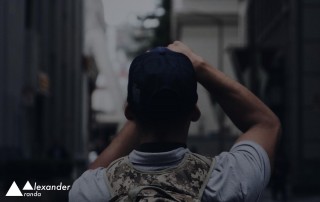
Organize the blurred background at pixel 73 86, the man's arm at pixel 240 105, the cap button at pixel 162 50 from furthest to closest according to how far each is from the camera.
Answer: the blurred background at pixel 73 86
the man's arm at pixel 240 105
the cap button at pixel 162 50

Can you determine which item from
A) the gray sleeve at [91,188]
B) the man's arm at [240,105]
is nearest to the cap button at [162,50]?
the man's arm at [240,105]

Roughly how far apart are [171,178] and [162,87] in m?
0.25

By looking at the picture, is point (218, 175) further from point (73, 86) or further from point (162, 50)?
point (73, 86)

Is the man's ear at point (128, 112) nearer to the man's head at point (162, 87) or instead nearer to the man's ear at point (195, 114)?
the man's head at point (162, 87)

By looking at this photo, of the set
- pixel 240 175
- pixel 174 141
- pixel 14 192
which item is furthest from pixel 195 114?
pixel 14 192

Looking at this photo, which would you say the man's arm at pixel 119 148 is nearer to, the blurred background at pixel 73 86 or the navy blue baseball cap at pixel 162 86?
the navy blue baseball cap at pixel 162 86

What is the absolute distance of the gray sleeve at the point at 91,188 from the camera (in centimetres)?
285

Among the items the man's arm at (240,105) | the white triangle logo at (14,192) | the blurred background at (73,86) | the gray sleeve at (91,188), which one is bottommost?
the blurred background at (73,86)

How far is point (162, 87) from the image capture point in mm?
2811

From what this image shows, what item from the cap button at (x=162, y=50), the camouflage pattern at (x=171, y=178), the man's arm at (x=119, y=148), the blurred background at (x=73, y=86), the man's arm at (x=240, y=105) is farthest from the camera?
the blurred background at (x=73, y=86)

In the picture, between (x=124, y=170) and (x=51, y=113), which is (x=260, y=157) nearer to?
(x=124, y=170)

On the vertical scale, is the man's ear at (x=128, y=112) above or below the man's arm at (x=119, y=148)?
above

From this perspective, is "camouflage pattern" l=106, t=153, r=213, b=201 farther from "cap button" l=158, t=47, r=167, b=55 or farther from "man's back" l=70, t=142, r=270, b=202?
"cap button" l=158, t=47, r=167, b=55

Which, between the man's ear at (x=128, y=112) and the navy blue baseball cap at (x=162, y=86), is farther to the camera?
the man's ear at (x=128, y=112)
